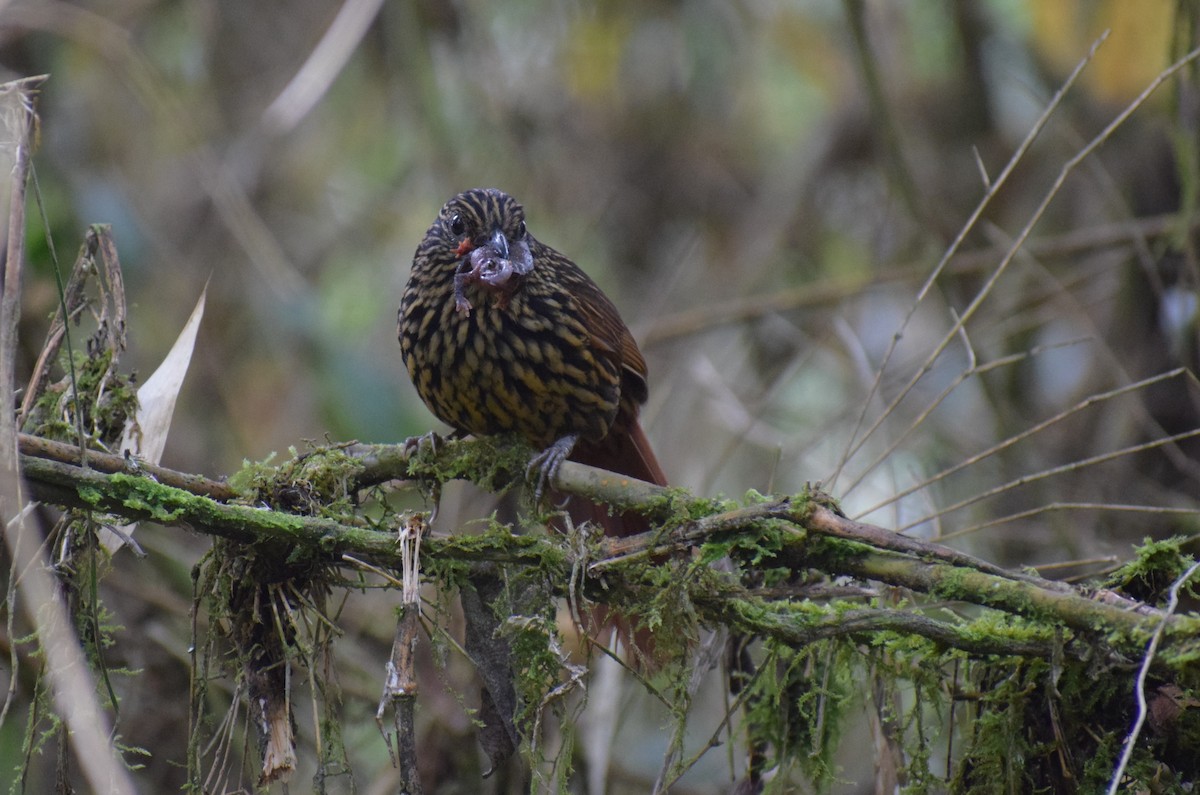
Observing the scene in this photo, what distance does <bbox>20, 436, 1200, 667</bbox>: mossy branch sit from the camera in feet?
5.73

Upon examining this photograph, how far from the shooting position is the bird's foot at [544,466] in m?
2.60

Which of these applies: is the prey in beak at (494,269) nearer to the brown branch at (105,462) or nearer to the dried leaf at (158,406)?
the dried leaf at (158,406)

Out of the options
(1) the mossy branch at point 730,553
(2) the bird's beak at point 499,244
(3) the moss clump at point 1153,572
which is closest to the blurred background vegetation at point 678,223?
(2) the bird's beak at point 499,244

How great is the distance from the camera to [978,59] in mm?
5219

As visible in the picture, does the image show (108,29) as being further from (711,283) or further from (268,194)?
(711,283)

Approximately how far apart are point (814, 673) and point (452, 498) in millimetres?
2317

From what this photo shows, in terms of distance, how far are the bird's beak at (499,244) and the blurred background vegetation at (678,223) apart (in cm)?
108

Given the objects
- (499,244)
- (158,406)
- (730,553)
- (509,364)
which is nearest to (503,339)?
(509,364)

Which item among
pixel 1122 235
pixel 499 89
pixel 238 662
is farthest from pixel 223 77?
pixel 238 662

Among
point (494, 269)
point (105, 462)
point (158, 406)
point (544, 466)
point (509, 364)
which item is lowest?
point (105, 462)

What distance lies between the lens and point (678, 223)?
621 cm

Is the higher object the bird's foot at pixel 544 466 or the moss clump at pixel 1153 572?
the bird's foot at pixel 544 466

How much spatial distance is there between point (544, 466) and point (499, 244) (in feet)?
1.86

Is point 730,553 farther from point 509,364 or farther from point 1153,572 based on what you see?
point 509,364
